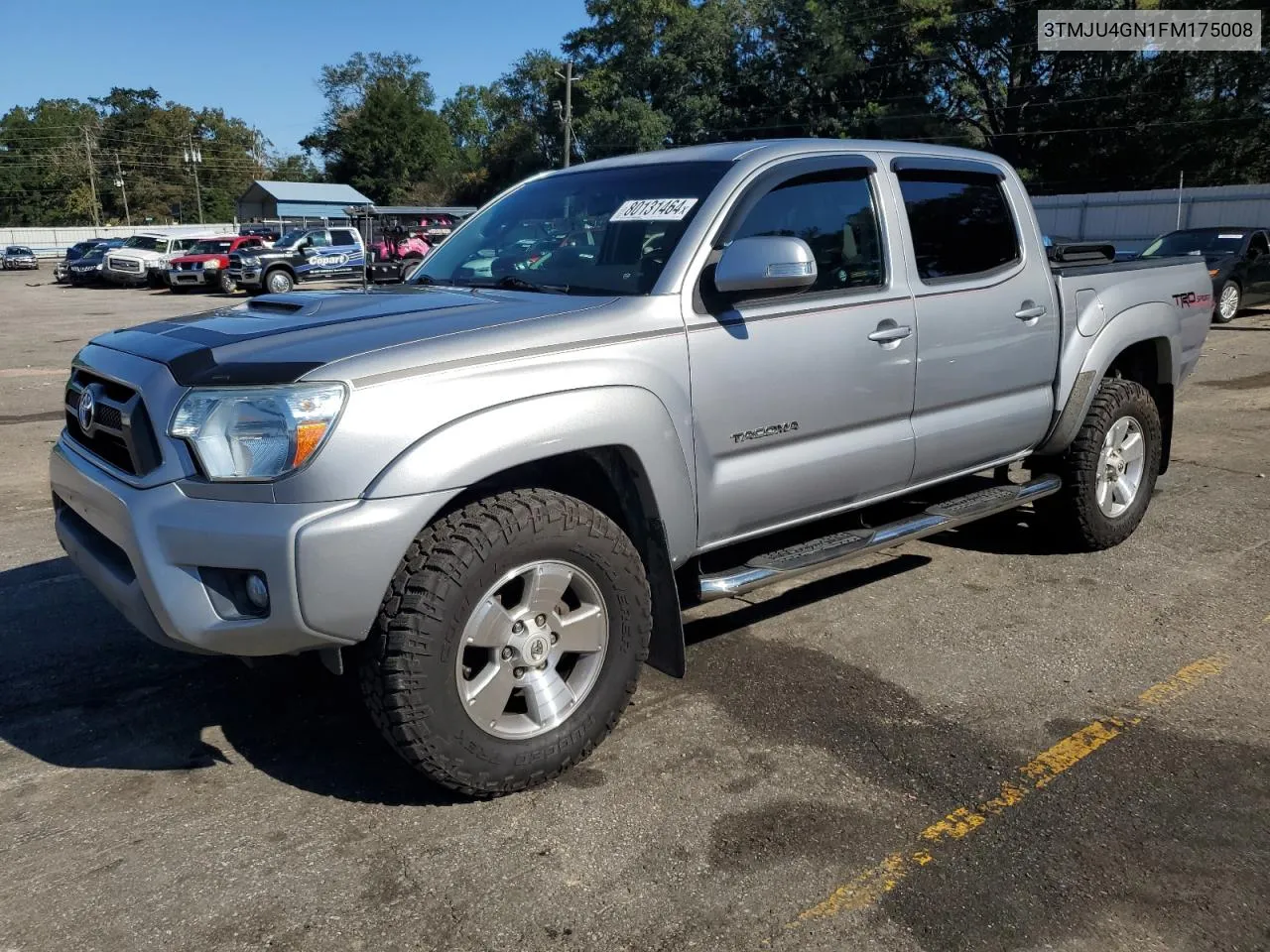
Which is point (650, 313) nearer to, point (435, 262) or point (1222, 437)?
point (435, 262)

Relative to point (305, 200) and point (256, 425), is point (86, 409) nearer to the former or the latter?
point (256, 425)

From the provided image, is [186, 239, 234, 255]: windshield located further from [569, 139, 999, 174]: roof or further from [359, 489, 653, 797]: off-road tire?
[359, 489, 653, 797]: off-road tire

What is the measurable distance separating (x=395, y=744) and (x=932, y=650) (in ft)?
7.50

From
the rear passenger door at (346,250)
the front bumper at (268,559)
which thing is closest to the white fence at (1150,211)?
the rear passenger door at (346,250)

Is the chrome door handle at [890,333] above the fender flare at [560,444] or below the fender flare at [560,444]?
above

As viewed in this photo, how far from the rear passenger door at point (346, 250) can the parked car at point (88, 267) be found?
13196 mm

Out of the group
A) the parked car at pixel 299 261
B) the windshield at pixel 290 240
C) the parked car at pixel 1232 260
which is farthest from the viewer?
the windshield at pixel 290 240

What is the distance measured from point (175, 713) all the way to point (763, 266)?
2530 mm

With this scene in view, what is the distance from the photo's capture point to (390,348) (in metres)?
2.81

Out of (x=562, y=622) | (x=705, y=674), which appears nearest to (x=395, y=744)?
(x=562, y=622)

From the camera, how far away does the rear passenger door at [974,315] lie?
164 inches

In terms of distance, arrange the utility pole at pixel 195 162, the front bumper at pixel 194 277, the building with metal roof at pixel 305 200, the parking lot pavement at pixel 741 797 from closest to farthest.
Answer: the parking lot pavement at pixel 741 797 → the front bumper at pixel 194 277 → the building with metal roof at pixel 305 200 → the utility pole at pixel 195 162

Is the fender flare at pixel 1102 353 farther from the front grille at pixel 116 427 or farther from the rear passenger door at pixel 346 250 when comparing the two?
the rear passenger door at pixel 346 250

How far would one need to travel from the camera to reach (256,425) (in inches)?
107
